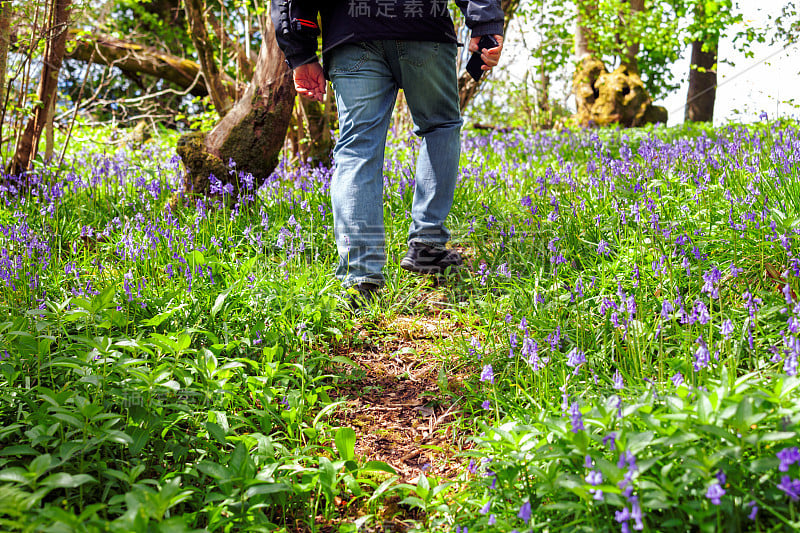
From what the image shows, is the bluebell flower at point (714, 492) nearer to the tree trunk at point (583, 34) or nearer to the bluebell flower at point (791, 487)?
the bluebell flower at point (791, 487)

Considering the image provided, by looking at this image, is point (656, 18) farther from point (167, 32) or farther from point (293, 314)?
point (293, 314)

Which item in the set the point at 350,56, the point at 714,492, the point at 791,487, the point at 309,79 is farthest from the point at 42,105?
the point at 791,487

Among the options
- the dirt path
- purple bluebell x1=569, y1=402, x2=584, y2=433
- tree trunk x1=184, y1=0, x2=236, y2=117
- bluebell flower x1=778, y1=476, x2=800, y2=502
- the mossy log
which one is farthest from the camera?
the mossy log

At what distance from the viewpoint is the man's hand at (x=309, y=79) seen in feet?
10.4

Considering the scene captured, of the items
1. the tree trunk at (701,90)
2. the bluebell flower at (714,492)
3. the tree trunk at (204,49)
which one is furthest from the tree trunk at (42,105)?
the tree trunk at (701,90)

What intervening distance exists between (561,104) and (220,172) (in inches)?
495

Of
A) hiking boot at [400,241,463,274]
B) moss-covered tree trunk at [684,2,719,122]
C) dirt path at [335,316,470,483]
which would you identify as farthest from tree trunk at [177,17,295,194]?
moss-covered tree trunk at [684,2,719,122]

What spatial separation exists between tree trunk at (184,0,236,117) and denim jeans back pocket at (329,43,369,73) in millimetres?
2734

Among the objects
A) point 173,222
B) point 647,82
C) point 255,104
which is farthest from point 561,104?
point 173,222

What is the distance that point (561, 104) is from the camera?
15.5 meters

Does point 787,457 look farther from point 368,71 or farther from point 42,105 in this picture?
point 42,105

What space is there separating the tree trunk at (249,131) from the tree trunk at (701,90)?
540 inches

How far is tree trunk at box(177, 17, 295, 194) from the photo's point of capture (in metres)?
4.57

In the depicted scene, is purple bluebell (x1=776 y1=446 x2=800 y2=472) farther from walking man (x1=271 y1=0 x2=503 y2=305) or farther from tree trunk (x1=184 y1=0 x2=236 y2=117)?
→ tree trunk (x1=184 y1=0 x2=236 y2=117)
